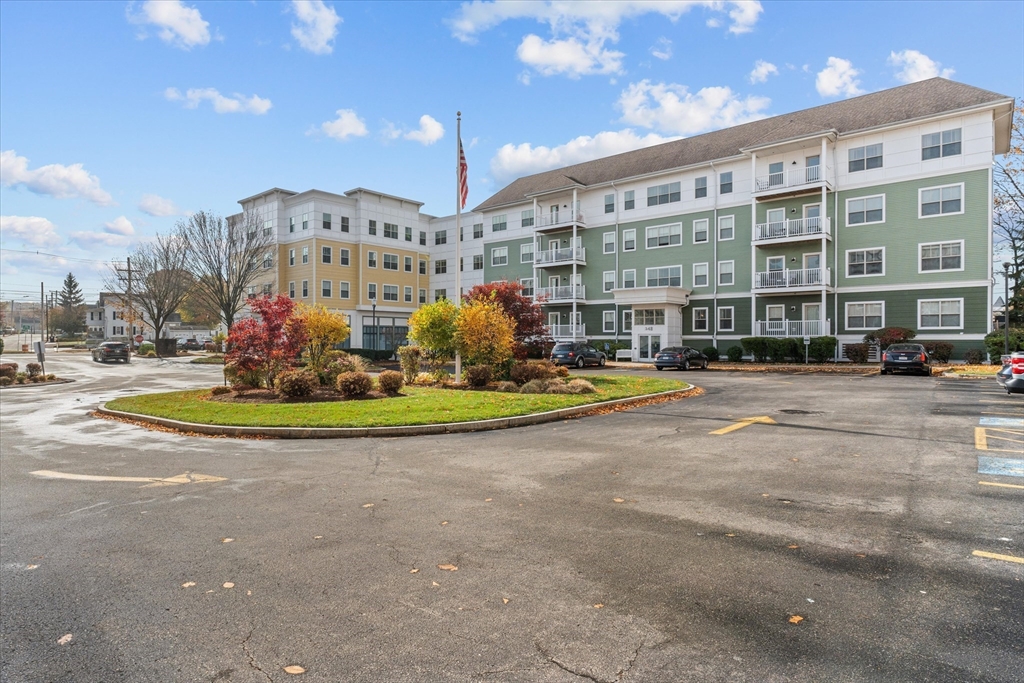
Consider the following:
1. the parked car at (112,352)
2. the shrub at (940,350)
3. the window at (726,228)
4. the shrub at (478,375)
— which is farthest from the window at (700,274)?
the parked car at (112,352)

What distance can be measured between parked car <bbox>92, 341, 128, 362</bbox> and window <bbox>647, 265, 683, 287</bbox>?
1689 inches

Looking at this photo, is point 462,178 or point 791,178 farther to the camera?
point 791,178

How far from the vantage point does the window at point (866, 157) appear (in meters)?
35.7

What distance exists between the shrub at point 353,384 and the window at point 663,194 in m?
34.6

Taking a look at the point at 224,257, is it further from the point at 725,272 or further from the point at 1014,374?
the point at 1014,374

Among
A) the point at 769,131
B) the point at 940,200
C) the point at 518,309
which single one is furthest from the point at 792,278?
the point at 518,309

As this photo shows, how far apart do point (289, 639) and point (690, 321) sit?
42.8 meters

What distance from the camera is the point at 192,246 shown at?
5169cm

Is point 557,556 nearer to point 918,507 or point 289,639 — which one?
point 289,639

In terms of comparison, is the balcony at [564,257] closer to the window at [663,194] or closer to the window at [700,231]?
the window at [663,194]

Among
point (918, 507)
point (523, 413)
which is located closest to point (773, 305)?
point (523, 413)

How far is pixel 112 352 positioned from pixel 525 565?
5213cm

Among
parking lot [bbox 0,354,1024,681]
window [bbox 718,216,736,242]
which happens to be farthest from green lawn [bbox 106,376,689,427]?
window [bbox 718,216,736,242]

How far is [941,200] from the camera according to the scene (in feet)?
111
